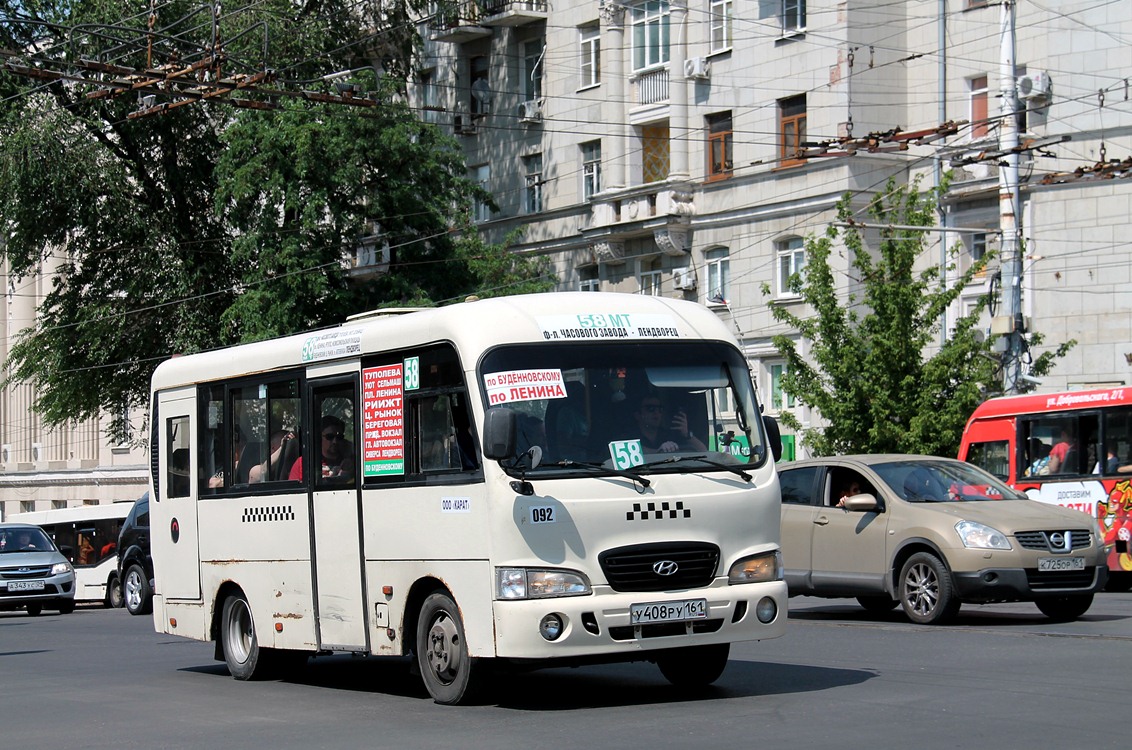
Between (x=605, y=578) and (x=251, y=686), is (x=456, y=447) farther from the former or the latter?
(x=251, y=686)

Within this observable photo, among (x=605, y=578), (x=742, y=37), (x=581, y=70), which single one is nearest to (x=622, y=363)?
(x=605, y=578)

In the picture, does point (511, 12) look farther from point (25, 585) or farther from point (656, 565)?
point (656, 565)

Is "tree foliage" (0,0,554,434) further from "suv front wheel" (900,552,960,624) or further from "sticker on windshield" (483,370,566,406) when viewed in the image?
"sticker on windshield" (483,370,566,406)

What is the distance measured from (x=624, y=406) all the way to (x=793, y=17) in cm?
3216

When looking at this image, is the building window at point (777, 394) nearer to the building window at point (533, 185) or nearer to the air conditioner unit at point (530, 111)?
the building window at point (533, 185)

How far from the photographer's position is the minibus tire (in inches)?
436

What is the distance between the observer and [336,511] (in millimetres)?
12602

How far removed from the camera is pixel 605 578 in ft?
35.1

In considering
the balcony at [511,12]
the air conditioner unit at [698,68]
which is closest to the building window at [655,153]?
the air conditioner unit at [698,68]

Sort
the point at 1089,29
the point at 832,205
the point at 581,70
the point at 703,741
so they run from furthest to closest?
the point at 581,70 < the point at 832,205 < the point at 1089,29 < the point at 703,741

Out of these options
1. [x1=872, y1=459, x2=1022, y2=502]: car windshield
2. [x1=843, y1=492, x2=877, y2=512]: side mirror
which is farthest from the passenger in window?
[x1=872, y1=459, x2=1022, y2=502]: car windshield

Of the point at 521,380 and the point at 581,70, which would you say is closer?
the point at 521,380

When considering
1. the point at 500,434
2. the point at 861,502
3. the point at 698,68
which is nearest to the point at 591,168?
the point at 698,68

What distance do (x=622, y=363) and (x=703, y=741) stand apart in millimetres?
2874
